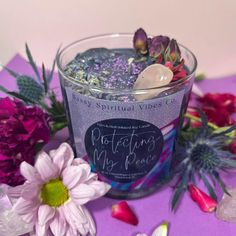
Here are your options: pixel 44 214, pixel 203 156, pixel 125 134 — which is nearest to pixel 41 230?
pixel 44 214

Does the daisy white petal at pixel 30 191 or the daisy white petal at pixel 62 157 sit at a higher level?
the daisy white petal at pixel 62 157

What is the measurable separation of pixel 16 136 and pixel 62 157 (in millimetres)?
53

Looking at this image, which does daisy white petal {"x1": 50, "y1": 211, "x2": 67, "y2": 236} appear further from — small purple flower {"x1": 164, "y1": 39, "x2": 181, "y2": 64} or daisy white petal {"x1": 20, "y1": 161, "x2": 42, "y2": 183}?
small purple flower {"x1": 164, "y1": 39, "x2": 181, "y2": 64}

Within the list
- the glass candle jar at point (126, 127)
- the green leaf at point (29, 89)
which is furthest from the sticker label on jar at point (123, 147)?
the green leaf at point (29, 89)

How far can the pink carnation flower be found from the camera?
37 centimetres

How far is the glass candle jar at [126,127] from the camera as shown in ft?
1.21

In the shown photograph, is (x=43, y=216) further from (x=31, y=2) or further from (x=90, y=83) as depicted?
(x=31, y=2)

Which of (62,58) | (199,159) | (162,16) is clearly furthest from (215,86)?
(62,58)

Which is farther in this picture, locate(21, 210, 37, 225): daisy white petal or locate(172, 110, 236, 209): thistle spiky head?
locate(172, 110, 236, 209): thistle spiky head

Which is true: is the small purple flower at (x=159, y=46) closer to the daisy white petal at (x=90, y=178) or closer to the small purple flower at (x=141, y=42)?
the small purple flower at (x=141, y=42)

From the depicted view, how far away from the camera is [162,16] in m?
0.74

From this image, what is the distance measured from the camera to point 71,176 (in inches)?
15.1

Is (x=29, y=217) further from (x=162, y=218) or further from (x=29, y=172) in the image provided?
(x=162, y=218)

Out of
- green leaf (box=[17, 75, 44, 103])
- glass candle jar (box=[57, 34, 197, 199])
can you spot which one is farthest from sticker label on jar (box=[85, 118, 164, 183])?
green leaf (box=[17, 75, 44, 103])
